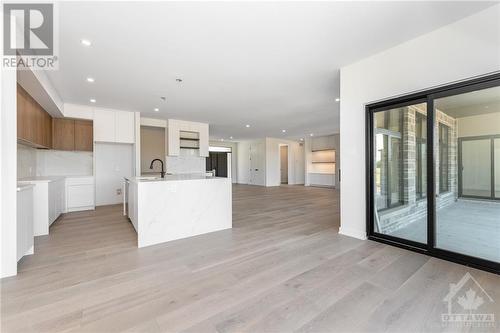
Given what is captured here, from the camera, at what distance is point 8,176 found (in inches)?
88.0

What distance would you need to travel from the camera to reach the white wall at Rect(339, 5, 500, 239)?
2238 millimetres

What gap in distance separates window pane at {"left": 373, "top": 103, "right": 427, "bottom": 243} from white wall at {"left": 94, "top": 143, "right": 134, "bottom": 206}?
6503 mm

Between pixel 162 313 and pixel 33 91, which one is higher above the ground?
pixel 33 91

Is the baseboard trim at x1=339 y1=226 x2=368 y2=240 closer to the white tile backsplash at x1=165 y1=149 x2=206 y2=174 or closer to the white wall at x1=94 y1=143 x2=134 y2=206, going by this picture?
the white tile backsplash at x1=165 y1=149 x2=206 y2=174

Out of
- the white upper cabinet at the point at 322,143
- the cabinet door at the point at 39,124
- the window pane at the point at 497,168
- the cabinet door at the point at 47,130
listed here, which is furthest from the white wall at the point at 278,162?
the window pane at the point at 497,168

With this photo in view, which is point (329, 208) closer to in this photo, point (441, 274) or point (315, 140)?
point (441, 274)

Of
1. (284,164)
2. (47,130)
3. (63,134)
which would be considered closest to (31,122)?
(47,130)

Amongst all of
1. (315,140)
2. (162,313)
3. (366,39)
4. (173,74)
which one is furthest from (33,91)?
(315,140)

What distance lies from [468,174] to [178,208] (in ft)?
13.2

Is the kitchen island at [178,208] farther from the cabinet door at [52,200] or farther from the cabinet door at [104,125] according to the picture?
the cabinet door at [104,125]

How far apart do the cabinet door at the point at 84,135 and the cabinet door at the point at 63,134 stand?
0.27ft

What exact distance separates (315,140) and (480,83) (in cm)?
952

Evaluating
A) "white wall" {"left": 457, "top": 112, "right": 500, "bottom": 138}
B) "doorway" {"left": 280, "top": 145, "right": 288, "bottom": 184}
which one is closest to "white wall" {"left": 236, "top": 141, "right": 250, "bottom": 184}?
"doorway" {"left": 280, "top": 145, "right": 288, "bottom": 184}

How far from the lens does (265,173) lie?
38.1ft
